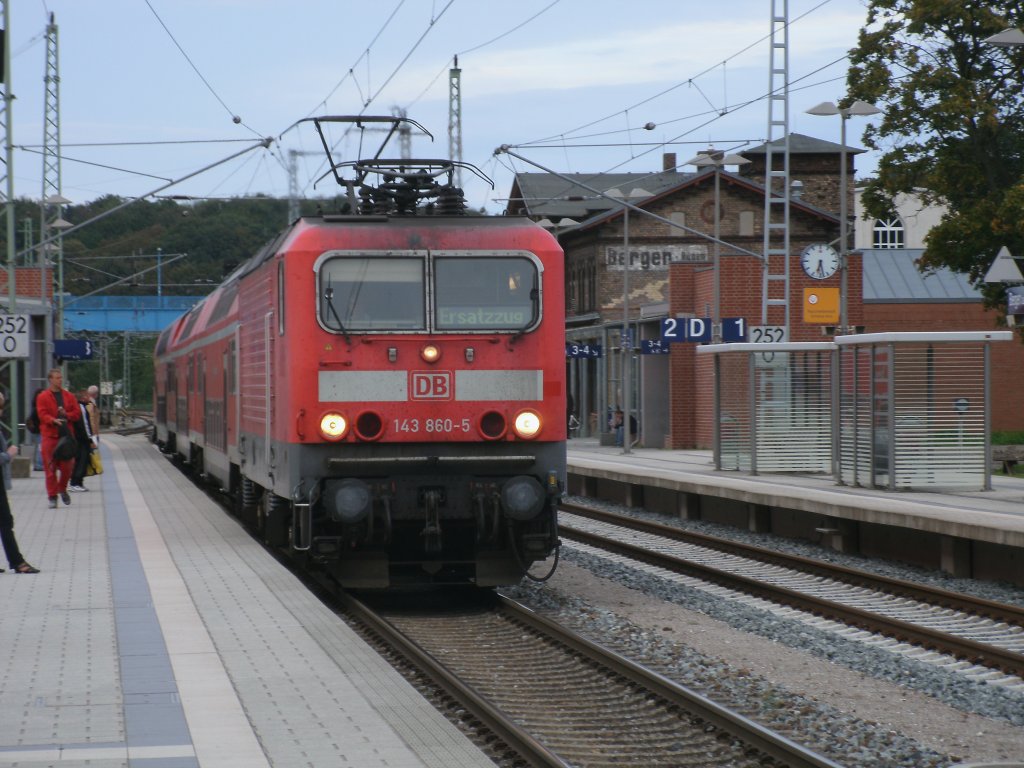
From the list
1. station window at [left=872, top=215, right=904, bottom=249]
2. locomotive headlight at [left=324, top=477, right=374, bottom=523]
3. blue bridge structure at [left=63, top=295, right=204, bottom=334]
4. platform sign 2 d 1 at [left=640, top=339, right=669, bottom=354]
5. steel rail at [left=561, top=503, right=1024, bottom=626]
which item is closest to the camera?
locomotive headlight at [left=324, top=477, right=374, bottom=523]

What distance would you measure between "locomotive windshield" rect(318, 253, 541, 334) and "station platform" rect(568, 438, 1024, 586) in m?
5.16

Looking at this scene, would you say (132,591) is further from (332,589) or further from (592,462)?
(592,462)

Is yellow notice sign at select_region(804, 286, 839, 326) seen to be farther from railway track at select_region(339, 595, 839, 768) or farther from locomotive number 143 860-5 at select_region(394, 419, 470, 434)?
railway track at select_region(339, 595, 839, 768)

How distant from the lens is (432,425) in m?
11.9

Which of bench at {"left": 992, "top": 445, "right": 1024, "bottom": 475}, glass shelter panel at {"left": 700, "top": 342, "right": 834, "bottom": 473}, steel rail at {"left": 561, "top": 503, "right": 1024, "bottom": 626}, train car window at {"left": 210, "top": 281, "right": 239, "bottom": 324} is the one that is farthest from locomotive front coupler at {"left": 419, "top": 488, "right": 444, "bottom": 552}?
bench at {"left": 992, "top": 445, "right": 1024, "bottom": 475}

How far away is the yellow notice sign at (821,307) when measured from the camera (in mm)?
28938

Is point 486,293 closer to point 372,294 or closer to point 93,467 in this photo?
point 372,294

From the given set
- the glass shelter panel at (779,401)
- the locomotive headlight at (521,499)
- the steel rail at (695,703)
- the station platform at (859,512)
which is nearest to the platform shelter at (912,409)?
the station platform at (859,512)

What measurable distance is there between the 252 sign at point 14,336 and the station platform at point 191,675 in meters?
9.44

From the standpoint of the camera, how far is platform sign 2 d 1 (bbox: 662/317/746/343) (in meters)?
31.2

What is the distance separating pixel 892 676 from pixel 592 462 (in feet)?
70.9

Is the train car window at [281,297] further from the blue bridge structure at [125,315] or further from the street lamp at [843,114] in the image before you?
the blue bridge structure at [125,315]

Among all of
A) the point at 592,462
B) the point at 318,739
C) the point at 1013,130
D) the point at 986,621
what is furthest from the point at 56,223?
the point at 318,739

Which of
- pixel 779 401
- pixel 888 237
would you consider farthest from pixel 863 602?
pixel 888 237
